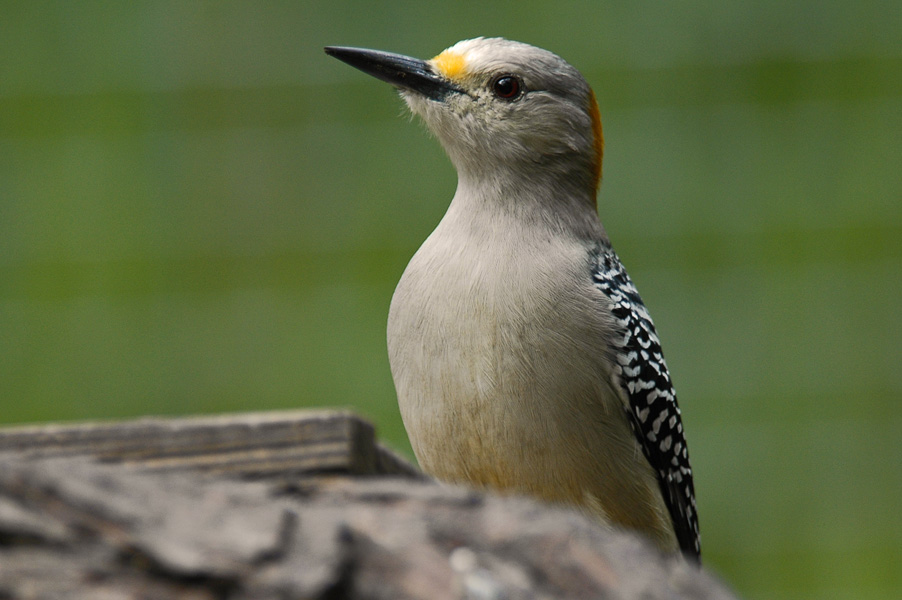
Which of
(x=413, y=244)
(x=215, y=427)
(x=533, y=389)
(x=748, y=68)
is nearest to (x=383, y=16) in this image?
(x=413, y=244)

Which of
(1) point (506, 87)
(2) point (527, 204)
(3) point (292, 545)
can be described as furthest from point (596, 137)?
(3) point (292, 545)

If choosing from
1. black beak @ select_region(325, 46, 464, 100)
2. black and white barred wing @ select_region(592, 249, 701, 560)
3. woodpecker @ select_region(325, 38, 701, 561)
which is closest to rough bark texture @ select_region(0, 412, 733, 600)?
woodpecker @ select_region(325, 38, 701, 561)

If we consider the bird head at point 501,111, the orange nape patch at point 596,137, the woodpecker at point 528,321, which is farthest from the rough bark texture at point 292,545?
the orange nape patch at point 596,137

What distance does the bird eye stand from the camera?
11.6ft

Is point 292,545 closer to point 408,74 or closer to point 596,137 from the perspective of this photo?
point 408,74

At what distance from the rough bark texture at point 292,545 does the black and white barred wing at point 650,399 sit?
6.46 feet

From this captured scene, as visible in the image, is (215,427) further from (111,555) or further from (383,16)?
(383,16)

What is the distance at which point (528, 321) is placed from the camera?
2910mm

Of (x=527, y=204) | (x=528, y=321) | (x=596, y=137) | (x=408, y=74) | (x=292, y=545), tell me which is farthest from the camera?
(x=596, y=137)

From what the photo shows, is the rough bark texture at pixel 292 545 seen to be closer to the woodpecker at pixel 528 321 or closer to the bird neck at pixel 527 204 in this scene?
the woodpecker at pixel 528 321

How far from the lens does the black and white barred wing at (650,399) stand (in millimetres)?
3258

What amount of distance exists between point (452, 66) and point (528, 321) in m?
1.08

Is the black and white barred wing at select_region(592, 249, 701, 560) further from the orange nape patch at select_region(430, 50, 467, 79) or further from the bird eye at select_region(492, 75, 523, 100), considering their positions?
the orange nape patch at select_region(430, 50, 467, 79)

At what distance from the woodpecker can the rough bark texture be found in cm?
154
